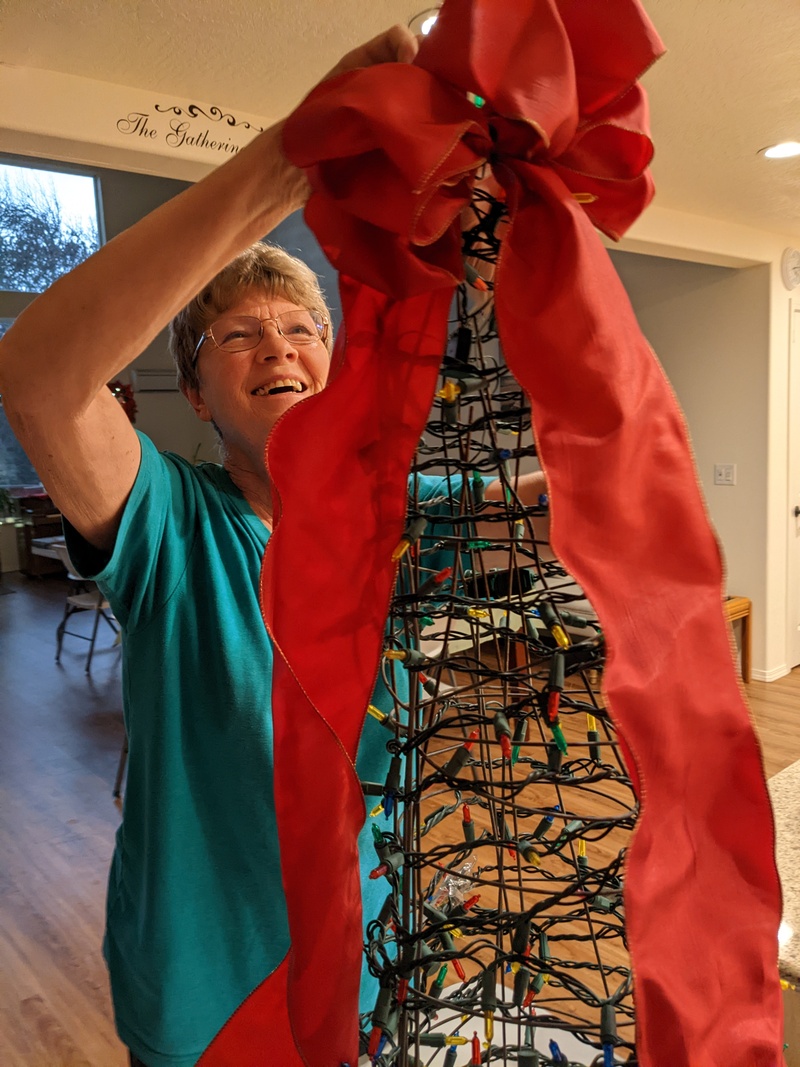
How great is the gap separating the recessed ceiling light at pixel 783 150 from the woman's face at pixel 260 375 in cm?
278

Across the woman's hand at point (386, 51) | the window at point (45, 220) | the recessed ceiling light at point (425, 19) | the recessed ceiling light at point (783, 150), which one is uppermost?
the window at point (45, 220)

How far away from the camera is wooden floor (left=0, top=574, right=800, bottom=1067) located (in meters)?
2.25

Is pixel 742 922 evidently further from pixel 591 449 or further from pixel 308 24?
pixel 308 24

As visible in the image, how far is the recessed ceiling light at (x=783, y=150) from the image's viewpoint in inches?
118

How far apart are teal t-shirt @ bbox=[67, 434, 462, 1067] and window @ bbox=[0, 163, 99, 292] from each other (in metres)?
7.31

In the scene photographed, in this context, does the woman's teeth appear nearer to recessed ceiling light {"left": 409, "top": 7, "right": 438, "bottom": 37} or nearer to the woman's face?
the woman's face

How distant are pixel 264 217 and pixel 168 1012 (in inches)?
32.8

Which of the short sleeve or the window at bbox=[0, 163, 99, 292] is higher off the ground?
the window at bbox=[0, 163, 99, 292]

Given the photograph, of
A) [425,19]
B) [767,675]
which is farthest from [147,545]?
[767,675]

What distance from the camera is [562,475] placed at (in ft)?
1.71

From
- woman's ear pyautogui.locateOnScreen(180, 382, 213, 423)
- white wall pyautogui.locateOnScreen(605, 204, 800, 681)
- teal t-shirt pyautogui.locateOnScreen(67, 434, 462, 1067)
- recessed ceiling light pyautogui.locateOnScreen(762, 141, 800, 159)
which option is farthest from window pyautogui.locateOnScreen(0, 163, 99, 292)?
teal t-shirt pyautogui.locateOnScreen(67, 434, 462, 1067)

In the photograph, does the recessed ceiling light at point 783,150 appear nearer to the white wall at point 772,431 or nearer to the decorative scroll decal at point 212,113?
the white wall at point 772,431

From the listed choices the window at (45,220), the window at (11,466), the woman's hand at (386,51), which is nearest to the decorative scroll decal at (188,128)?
the woman's hand at (386,51)

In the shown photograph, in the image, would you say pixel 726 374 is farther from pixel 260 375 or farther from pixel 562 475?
pixel 562 475
